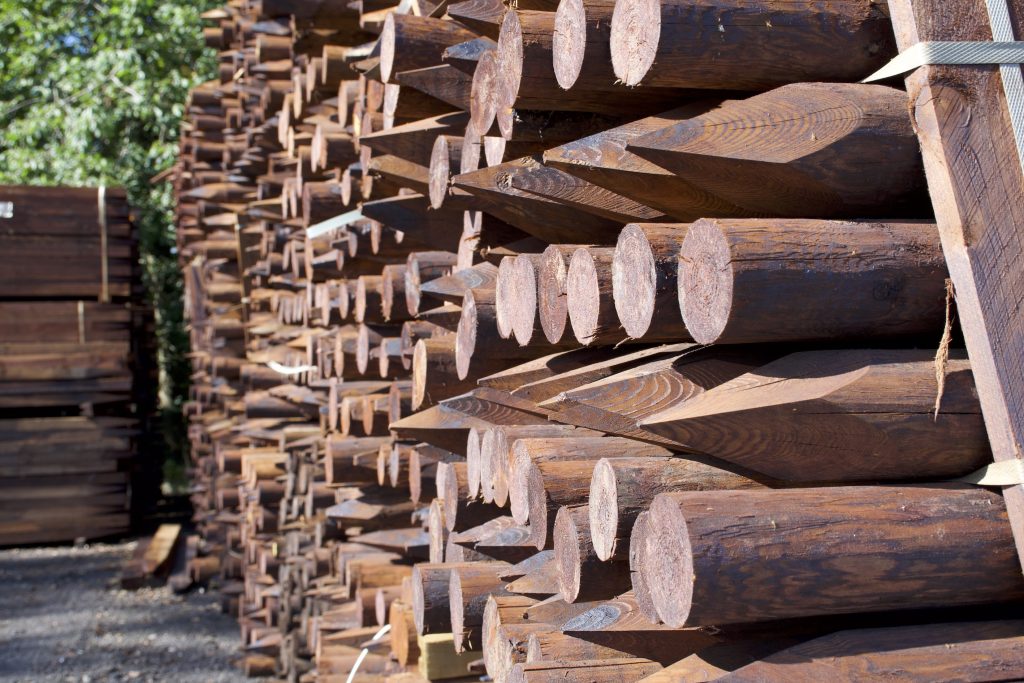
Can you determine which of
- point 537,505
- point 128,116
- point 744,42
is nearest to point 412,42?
point 744,42

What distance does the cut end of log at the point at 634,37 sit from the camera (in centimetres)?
197

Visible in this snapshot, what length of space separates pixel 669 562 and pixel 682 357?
1.51 feet

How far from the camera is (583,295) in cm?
224

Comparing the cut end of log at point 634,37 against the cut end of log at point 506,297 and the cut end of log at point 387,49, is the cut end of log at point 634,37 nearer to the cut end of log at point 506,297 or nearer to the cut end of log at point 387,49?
the cut end of log at point 506,297

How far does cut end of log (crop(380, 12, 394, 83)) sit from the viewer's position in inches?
125

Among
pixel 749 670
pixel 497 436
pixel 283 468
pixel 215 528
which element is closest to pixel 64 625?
pixel 215 528

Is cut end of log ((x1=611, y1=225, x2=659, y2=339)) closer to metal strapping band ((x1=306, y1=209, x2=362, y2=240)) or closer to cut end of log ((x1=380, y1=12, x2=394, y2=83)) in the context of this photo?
cut end of log ((x1=380, y1=12, x2=394, y2=83))

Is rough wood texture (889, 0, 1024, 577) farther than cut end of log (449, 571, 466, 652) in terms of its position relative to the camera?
No

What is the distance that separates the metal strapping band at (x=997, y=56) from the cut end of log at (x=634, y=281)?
0.58 metres

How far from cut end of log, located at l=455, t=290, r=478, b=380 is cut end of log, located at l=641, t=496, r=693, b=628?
114cm

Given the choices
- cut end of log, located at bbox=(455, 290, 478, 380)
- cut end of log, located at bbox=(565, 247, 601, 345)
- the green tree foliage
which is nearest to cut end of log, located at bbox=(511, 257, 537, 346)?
cut end of log, located at bbox=(565, 247, 601, 345)

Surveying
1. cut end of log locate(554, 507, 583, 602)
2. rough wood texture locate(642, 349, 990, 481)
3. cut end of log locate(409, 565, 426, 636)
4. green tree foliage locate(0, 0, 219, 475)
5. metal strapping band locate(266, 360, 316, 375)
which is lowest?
cut end of log locate(409, 565, 426, 636)

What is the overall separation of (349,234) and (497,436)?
1834mm

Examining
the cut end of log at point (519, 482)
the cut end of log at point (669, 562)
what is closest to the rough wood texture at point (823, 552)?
the cut end of log at point (669, 562)
